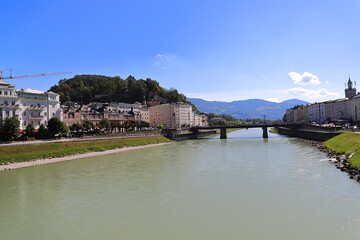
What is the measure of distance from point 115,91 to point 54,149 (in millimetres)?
98238

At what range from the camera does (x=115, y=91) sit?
13738 centimetres

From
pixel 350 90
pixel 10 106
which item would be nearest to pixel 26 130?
pixel 10 106

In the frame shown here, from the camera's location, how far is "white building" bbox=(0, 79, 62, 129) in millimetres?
50188

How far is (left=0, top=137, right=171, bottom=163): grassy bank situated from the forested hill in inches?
2863

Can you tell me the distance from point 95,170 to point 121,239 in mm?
19313

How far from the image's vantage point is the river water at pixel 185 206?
12.2 m

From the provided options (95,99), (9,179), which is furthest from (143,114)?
(9,179)

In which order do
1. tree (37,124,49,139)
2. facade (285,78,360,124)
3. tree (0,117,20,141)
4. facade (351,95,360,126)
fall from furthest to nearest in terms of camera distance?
1. facade (285,78,360,124)
2. facade (351,95,360,126)
3. tree (37,124,49,139)
4. tree (0,117,20,141)

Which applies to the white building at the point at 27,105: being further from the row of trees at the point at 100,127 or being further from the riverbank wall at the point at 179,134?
the riverbank wall at the point at 179,134

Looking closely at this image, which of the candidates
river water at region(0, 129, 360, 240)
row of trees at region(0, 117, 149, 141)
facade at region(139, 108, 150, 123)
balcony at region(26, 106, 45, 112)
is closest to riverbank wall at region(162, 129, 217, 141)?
row of trees at region(0, 117, 149, 141)

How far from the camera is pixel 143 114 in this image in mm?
114938

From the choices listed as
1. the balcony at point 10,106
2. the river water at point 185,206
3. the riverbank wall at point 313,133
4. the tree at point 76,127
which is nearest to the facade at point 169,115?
the riverbank wall at point 313,133

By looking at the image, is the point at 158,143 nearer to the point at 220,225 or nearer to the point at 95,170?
the point at 95,170

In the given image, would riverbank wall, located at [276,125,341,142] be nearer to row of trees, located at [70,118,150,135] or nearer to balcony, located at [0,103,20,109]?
row of trees, located at [70,118,150,135]
